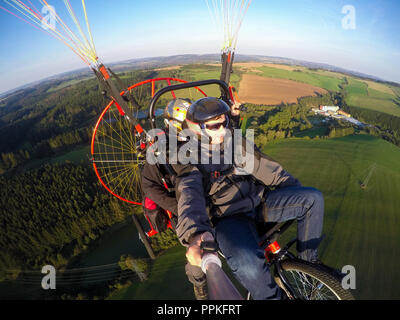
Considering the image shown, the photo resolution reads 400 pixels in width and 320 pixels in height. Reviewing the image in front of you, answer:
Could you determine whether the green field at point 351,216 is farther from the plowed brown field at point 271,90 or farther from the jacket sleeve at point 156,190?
the jacket sleeve at point 156,190

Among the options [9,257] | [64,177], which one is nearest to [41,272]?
[9,257]

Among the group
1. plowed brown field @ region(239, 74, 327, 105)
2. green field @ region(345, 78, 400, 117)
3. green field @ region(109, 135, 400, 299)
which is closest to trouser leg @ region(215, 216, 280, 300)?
green field @ region(109, 135, 400, 299)

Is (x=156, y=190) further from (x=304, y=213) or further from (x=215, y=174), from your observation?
(x=304, y=213)

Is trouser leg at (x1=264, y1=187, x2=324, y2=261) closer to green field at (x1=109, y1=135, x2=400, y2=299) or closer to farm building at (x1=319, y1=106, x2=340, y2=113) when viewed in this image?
green field at (x1=109, y1=135, x2=400, y2=299)

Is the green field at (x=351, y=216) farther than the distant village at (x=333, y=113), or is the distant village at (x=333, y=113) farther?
the distant village at (x=333, y=113)

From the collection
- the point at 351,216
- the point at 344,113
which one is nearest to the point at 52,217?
the point at 351,216

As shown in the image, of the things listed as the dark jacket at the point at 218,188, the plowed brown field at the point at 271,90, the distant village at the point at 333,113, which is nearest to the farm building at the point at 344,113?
the distant village at the point at 333,113
